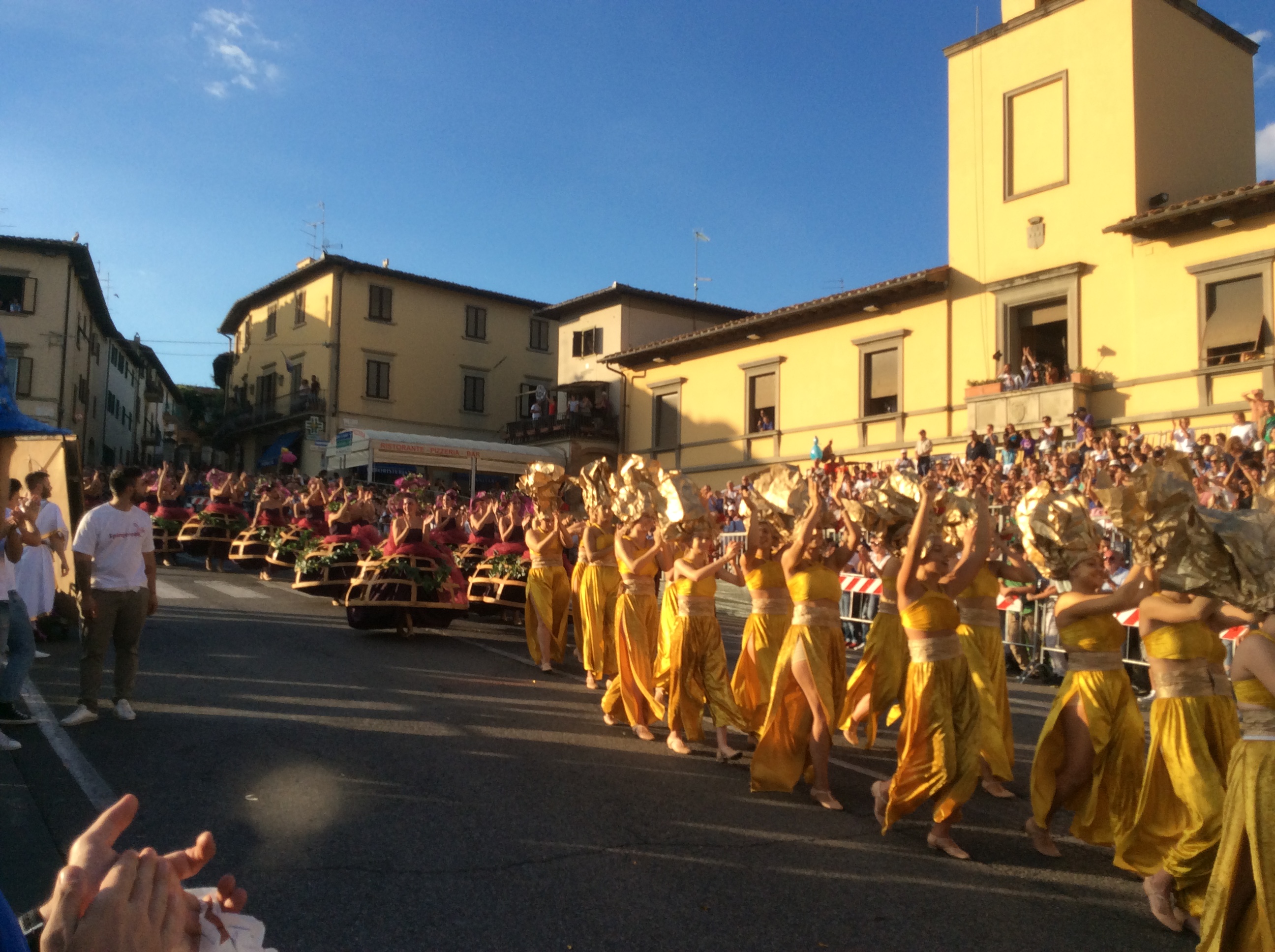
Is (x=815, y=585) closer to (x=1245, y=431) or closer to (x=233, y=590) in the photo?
(x=1245, y=431)

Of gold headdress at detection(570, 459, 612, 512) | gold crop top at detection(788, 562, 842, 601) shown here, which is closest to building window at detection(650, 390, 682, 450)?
gold headdress at detection(570, 459, 612, 512)

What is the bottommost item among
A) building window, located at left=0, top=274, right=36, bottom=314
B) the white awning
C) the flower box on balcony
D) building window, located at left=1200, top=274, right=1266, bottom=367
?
the white awning

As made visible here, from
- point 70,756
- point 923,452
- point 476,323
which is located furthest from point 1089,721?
point 476,323

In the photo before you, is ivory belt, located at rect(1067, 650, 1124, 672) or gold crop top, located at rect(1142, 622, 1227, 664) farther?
ivory belt, located at rect(1067, 650, 1124, 672)

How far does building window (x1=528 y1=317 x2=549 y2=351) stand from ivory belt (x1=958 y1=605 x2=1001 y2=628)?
41.6 meters

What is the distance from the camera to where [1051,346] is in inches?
846

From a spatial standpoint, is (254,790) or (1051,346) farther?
(1051,346)

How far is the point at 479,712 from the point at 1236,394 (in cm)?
1556

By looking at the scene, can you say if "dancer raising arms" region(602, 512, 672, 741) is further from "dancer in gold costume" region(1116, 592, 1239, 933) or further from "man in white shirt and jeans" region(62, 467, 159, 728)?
"dancer in gold costume" region(1116, 592, 1239, 933)

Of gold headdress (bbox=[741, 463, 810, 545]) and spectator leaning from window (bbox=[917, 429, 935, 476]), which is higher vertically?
spectator leaning from window (bbox=[917, 429, 935, 476])

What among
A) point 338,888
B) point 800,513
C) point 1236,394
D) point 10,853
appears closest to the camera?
point 338,888

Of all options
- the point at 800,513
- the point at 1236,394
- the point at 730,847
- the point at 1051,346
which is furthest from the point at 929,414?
the point at 730,847

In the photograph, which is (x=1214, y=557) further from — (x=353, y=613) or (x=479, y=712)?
(x=353, y=613)

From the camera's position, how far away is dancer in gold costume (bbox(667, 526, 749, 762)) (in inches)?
282
